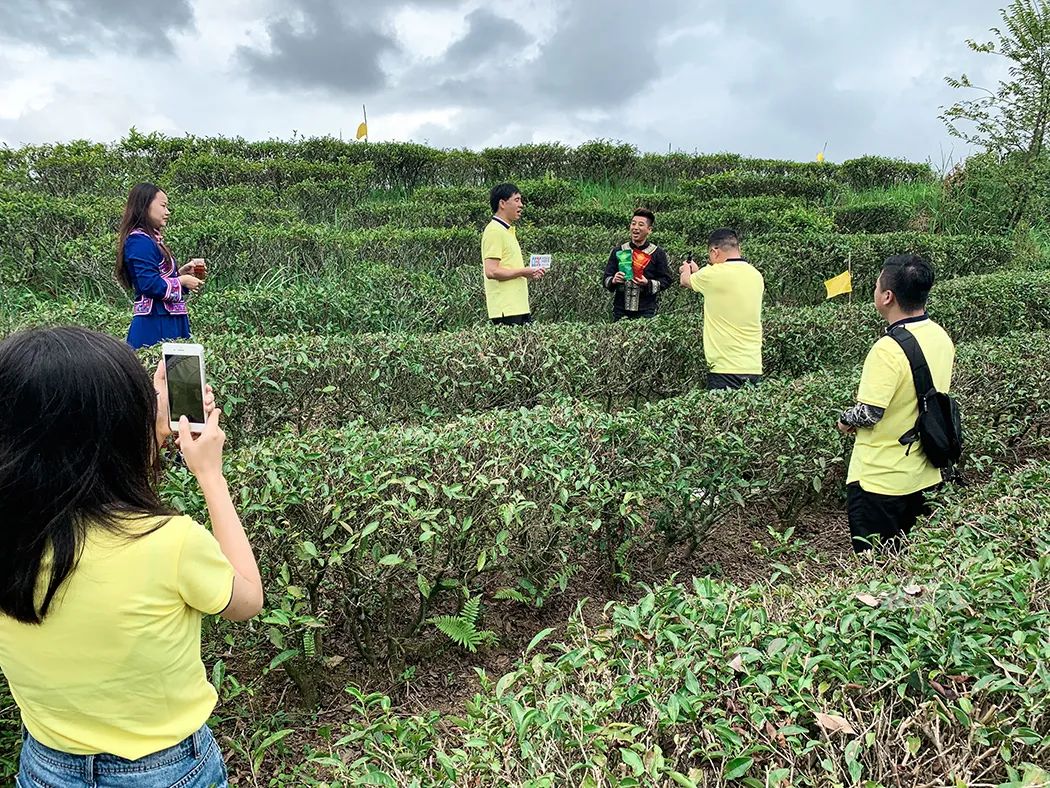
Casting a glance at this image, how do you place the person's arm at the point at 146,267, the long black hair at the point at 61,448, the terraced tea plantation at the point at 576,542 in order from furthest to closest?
the person's arm at the point at 146,267
the terraced tea plantation at the point at 576,542
the long black hair at the point at 61,448

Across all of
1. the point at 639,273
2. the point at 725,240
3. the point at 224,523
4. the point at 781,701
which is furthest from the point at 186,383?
the point at 639,273

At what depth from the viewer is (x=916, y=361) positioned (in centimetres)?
338

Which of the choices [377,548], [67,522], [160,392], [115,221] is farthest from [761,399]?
[115,221]

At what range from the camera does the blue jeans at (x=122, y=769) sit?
156 centimetres

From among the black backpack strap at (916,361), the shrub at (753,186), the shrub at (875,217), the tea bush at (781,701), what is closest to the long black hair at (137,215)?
the tea bush at (781,701)

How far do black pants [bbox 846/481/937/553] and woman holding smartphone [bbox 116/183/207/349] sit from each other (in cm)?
427

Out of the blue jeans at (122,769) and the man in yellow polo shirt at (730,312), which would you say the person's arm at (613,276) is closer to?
the man in yellow polo shirt at (730,312)

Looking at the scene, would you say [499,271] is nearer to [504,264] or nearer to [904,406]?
[504,264]

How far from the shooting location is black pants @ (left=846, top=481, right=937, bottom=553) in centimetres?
362

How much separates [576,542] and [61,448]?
2.19m

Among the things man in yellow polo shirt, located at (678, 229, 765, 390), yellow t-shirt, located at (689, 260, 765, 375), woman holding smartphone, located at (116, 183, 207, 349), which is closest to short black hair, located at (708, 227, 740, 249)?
man in yellow polo shirt, located at (678, 229, 765, 390)

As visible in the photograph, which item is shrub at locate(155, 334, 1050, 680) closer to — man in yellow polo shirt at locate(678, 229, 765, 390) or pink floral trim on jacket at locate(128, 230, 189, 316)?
man in yellow polo shirt at locate(678, 229, 765, 390)

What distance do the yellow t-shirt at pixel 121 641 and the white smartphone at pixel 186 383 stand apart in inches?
13.5

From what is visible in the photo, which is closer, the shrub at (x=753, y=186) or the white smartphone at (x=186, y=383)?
the white smartphone at (x=186, y=383)
